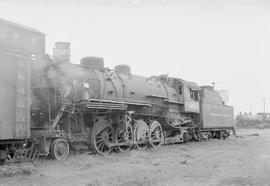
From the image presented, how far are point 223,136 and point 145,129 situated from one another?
33.6 ft

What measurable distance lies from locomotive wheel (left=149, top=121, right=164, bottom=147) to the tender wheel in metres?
5.38

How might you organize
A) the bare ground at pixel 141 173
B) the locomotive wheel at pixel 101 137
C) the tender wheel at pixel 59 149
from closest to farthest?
the bare ground at pixel 141 173
the tender wheel at pixel 59 149
the locomotive wheel at pixel 101 137

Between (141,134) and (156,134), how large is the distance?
4.69 ft

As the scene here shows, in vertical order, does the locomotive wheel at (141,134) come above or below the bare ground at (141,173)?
above

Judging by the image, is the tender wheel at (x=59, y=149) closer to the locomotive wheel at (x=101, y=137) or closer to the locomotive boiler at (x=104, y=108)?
the locomotive boiler at (x=104, y=108)

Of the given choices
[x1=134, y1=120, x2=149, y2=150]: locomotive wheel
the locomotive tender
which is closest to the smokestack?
the locomotive tender

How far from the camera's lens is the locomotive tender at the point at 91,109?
29.8 ft

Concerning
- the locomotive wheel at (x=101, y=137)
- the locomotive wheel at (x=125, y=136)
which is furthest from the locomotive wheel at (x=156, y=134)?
the locomotive wheel at (x=101, y=137)

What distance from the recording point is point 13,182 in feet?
22.2

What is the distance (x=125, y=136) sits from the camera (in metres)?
13.4

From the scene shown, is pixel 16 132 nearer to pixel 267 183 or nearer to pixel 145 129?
pixel 267 183

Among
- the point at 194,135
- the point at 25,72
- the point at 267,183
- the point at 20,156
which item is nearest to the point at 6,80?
the point at 25,72

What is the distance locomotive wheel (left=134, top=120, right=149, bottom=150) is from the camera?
1418 centimetres

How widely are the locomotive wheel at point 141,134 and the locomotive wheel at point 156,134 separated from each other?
445 millimetres
